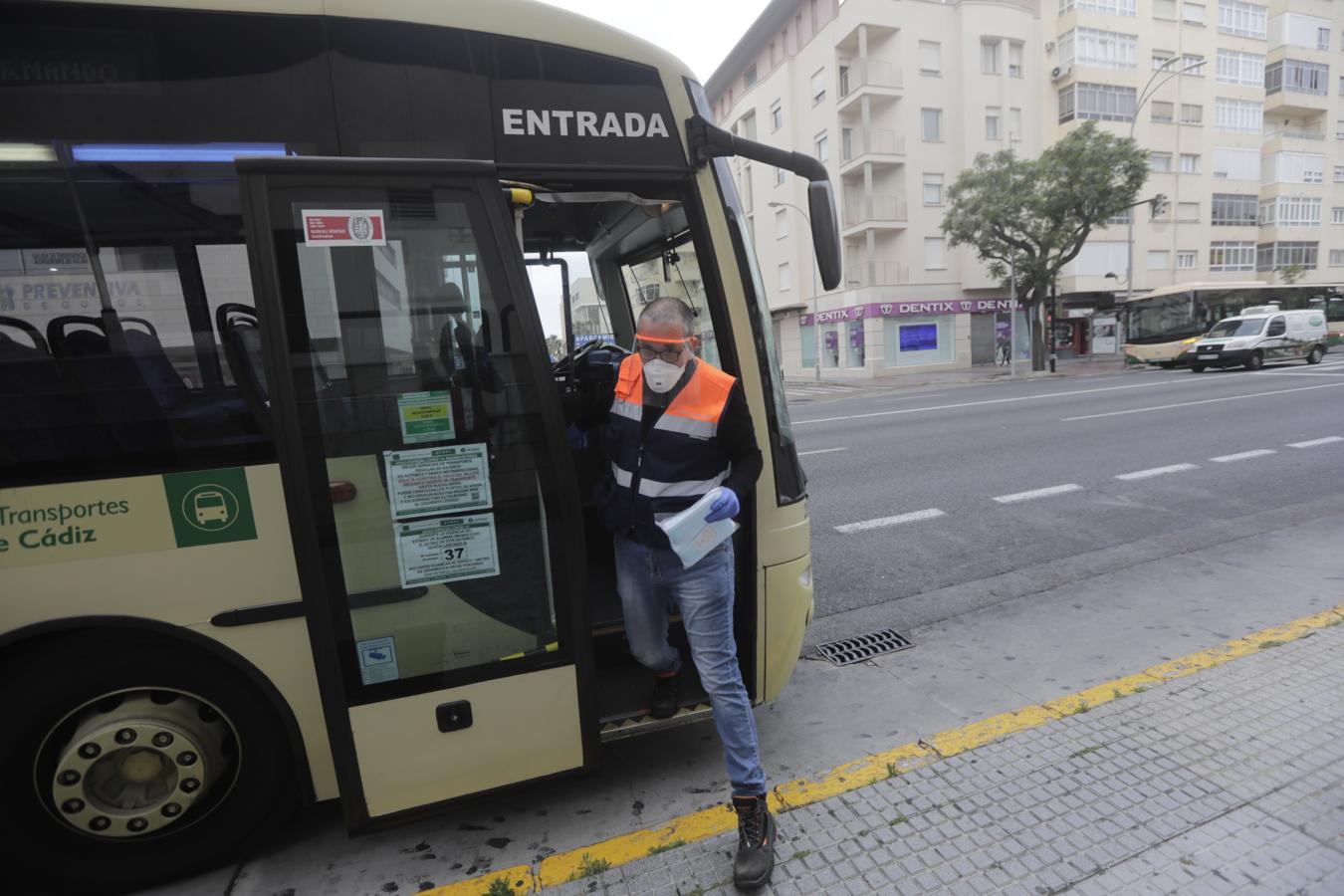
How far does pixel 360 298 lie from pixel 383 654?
1.21 meters

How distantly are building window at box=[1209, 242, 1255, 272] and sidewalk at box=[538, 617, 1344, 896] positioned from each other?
45107mm

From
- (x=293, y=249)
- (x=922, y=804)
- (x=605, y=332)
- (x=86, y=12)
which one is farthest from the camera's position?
(x=605, y=332)

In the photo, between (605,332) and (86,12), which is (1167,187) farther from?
(86,12)

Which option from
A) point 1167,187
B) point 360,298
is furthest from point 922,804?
point 1167,187

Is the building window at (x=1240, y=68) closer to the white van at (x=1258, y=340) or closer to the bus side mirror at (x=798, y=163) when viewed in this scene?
the white van at (x=1258, y=340)

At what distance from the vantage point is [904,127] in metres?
31.8

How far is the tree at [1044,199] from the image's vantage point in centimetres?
2434

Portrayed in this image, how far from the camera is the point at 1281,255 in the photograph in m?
39.7

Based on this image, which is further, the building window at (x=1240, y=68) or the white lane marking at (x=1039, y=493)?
the building window at (x=1240, y=68)

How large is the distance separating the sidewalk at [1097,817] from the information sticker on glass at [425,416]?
1.58 metres

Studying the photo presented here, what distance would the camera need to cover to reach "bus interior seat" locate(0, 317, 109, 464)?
2.09 m

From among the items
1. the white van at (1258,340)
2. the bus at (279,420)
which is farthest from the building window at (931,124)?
the bus at (279,420)

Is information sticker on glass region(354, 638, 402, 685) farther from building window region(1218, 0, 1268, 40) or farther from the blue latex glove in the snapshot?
building window region(1218, 0, 1268, 40)

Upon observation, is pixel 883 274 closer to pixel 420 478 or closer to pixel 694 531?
pixel 694 531
